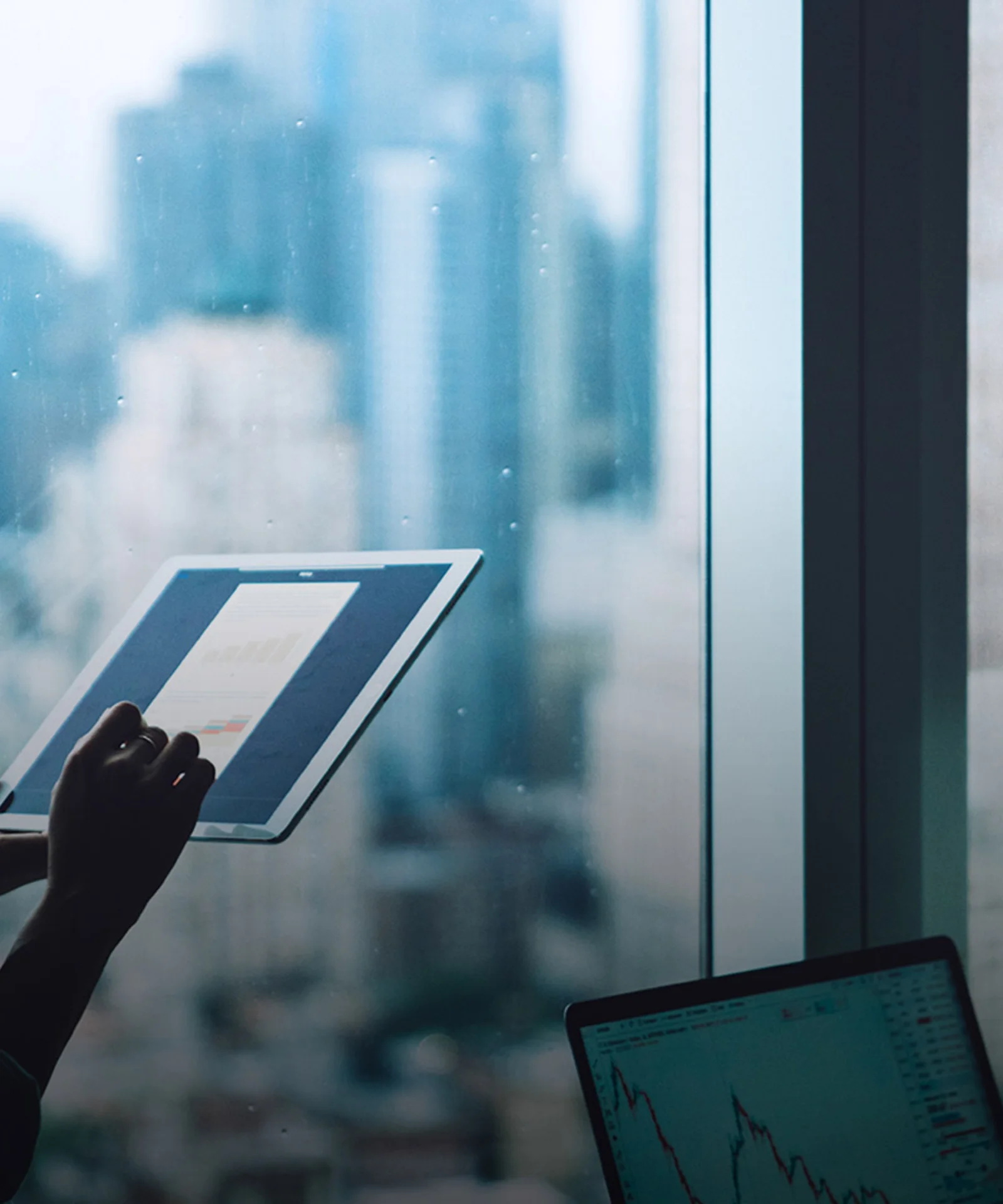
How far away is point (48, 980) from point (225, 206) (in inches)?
23.5

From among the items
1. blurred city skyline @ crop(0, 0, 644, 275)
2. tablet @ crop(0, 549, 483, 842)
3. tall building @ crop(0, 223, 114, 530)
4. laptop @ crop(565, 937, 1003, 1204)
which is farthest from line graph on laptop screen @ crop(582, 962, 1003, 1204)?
blurred city skyline @ crop(0, 0, 644, 275)

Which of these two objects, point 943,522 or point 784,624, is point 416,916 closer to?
point 784,624

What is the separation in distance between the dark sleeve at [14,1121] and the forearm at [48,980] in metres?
0.02

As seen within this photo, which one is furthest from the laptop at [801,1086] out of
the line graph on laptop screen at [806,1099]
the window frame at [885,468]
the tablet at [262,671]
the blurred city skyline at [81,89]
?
the blurred city skyline at [81,89]

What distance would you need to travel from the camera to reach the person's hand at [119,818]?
0.86 meters

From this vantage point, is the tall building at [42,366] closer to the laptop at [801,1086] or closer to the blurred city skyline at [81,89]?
the blurred city skyline at [81,89]

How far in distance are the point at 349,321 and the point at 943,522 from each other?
51 cm

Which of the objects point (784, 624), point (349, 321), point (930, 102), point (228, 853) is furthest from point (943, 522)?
point (228, 853)

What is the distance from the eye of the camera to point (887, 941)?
1.01m

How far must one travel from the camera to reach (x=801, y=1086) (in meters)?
0.83

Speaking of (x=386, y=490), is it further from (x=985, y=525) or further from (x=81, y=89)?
(x=985, y=525)

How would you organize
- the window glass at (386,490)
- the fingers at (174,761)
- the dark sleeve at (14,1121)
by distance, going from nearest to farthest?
the dark sleeve at (14,1121)
the fingers at (174,761)
the window glass at (386,490)

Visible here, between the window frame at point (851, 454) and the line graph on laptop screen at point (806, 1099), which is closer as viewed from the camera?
the line graph on laptop screen at point (806, 1099)

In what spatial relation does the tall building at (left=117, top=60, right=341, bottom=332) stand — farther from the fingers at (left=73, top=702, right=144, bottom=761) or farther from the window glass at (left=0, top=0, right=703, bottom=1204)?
the fingers at (left=73, top=702, right=144, bottom=761)
